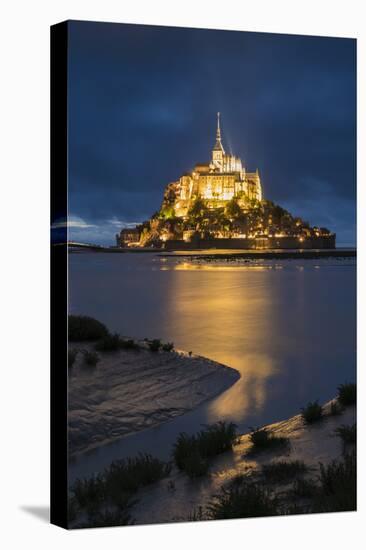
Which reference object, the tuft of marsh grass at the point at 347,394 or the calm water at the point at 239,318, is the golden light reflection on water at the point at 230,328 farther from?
the tuft of marsh grass at the point at 347,394

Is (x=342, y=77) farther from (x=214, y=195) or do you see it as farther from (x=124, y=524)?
(x=124, y=524)

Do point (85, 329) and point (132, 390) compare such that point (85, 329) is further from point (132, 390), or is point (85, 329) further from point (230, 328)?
point (230, 328)

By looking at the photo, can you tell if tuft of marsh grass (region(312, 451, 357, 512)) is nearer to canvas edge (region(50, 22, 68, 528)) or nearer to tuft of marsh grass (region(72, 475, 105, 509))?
tuft of marsh grass (region(72, 475, 105, 509))

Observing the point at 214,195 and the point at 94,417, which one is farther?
the point at 214,195

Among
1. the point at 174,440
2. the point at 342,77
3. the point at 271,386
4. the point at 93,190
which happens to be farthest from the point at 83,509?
the point at 342,77

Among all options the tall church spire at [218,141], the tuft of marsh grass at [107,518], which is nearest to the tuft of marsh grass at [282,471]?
the tuft of marsh grass at [107,518]

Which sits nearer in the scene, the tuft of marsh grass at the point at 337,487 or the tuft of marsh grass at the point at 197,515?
the tuft of marsh grass at the point at 197,515
